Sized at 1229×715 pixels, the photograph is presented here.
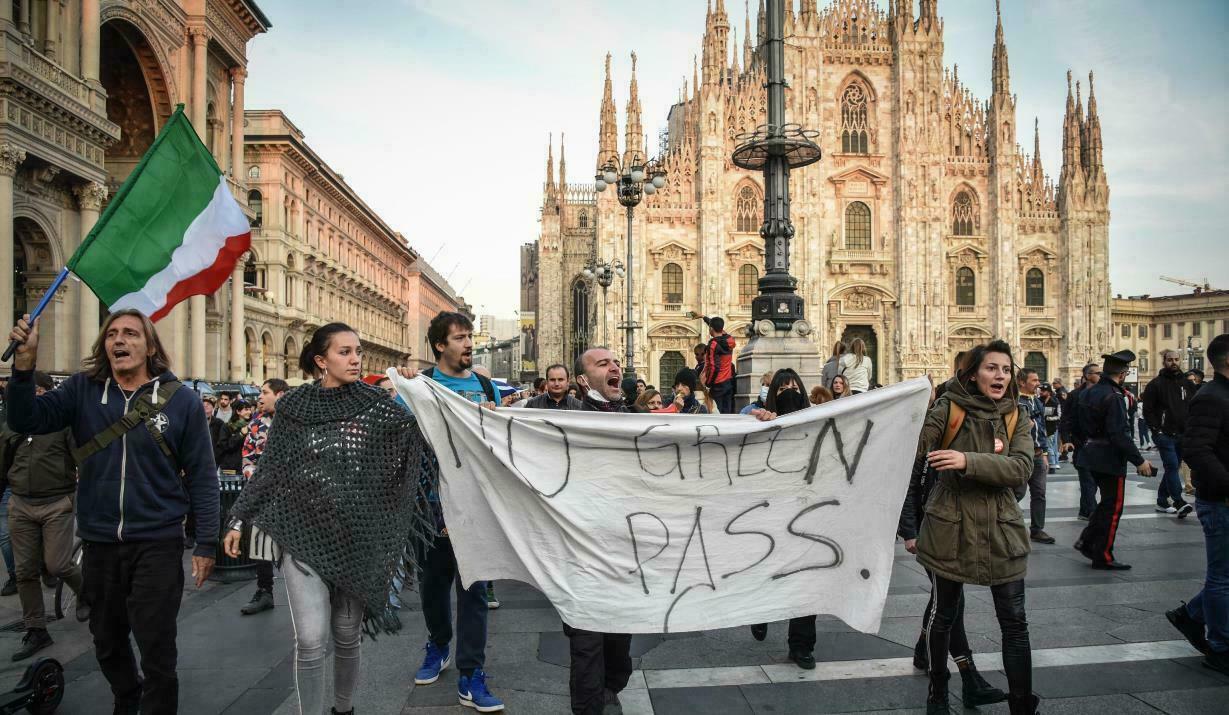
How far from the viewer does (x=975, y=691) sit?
374 cm

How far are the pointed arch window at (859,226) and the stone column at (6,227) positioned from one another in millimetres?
34951

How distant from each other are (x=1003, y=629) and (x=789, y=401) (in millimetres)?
1980

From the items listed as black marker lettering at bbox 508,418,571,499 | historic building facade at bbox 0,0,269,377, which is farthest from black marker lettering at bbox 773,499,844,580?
historic building facade at bbox 0,0,269,377

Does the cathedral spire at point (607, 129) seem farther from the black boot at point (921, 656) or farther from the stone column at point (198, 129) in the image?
the black boot at point (921, 656)

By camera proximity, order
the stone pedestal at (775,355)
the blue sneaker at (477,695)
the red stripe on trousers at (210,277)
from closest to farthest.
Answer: the blue sneaker at (477,695), the red stripe on trousers at (210,277), the stone pedestal at (775,355)

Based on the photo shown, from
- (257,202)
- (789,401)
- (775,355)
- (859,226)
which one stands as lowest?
(789,401)

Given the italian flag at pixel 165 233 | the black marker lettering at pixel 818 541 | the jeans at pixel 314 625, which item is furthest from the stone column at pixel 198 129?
the black marker lettering at pixel 818 541

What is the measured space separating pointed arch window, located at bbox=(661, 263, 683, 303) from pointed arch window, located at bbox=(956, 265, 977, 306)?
15.1 meters

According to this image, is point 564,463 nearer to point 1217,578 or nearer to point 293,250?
point 1217,578

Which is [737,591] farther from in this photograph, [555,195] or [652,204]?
[555,195]

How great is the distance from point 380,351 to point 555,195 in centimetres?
1741

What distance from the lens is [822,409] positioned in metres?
3.69

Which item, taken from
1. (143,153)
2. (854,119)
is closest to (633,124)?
(854,119)

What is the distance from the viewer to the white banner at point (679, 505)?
11.5 ft
